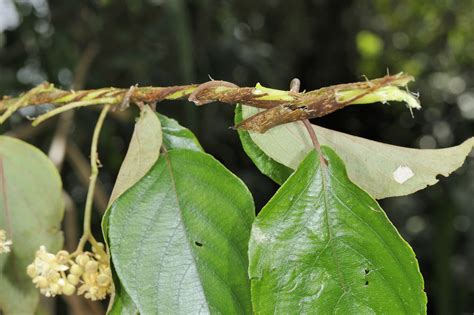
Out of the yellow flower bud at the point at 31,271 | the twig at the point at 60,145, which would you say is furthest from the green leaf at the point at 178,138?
the twig at the point at 60,145

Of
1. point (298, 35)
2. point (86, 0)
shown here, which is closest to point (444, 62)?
point (298, 35)

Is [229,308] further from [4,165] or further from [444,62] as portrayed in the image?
[444,62]

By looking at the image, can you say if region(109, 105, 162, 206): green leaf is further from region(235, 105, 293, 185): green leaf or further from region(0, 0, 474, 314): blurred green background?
region(0, 0, 474, 314): blurred green background

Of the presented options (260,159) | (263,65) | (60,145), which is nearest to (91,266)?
(260,159)

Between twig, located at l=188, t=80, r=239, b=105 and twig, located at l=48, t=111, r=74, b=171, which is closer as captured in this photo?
twig, located at l=188, t=80, r=239, b=105

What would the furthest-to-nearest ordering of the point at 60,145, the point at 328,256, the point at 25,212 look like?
1. the point at 60,145
2. the point at 25,212
3. the point at 328,256

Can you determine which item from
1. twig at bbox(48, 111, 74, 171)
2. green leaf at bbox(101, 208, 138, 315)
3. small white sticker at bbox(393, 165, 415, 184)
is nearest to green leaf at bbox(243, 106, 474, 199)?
small white sticker at bbox(393, 165, 415, 184)

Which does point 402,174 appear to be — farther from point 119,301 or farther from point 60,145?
point 60,145

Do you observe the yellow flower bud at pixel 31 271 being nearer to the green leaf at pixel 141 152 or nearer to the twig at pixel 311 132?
the green leaf at pixel 141 152
